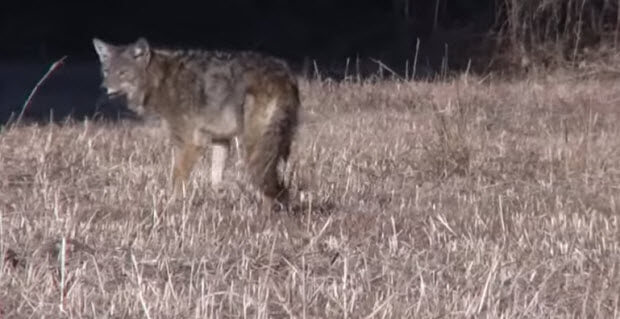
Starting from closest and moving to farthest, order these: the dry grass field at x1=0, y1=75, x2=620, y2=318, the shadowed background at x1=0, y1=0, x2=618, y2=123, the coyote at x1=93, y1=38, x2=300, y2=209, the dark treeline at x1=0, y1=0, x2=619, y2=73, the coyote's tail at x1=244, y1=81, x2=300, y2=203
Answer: the dry grass field at x1=0, y1=75, x2=620, y2=318 → the coyote's tail at x1=244, y1=81, x2=300, y2=203 → the coyote at x1=93, y1=38, x2=300, y2=209 → the shadowed background at x1=0, y1=0, x2=618, y2=123 → the dark treeline at x1=0, y1=0, x2=619, y2=73

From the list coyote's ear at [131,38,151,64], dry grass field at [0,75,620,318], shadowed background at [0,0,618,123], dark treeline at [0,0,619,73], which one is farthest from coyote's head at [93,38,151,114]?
dark treeline at [0,0,619,73]

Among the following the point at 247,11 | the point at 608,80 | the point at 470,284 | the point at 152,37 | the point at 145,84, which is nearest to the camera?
the point at 470,284

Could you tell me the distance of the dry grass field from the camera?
19.8ft

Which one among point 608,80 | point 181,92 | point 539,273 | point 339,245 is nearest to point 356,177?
point 181,92

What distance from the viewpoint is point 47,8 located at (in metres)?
25.5

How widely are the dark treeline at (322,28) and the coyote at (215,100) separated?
11.5m

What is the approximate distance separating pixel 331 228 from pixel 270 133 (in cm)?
115

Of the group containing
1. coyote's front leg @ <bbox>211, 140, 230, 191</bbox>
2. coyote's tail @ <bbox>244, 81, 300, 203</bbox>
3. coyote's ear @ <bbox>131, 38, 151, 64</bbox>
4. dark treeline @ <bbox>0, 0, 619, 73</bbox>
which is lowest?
dark treeline @ <bbox>0, 0, 619, 73</bbox>

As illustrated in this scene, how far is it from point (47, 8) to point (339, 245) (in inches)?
744

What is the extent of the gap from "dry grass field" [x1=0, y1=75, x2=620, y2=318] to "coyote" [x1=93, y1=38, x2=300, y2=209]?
198mm

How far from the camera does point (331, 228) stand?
7797mm

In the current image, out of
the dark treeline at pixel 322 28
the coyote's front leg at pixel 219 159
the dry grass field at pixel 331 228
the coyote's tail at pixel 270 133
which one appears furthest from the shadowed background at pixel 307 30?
the coyote's tail at pixel 270 133

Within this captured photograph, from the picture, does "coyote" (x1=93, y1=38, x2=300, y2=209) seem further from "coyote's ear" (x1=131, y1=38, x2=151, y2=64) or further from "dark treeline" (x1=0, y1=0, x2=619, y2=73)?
"dark treeline" (x1=0, y1=0, x2=619, y2=73)

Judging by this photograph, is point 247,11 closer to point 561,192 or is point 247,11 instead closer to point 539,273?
point 561,192
